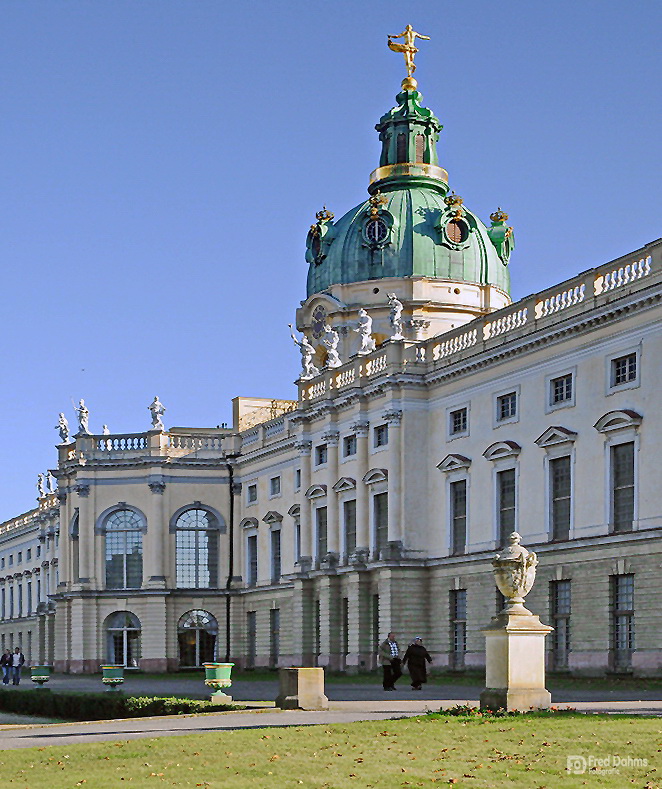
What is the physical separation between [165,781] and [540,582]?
3401cm

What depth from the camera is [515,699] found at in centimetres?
2977

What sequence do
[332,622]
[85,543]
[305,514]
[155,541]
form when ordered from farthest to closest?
[85,543]
[155,541]
[305,514]
[332,622]

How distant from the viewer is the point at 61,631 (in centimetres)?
9050

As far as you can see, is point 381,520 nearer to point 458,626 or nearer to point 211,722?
point 458,626

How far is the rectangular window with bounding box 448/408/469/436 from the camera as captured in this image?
61.2 m

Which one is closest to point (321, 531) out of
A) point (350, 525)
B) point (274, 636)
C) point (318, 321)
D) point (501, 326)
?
point (350, 525)

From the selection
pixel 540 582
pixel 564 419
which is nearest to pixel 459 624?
pixel 540 582

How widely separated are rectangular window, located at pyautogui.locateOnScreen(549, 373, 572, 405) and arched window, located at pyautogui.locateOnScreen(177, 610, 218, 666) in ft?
128

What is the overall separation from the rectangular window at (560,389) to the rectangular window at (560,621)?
652cm

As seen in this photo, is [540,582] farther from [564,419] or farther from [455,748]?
[455,748]

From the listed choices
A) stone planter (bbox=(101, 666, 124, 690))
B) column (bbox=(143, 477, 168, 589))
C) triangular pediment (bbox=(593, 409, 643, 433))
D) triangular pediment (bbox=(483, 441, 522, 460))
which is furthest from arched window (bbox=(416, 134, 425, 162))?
stone planter (bbox=(101, 666, 124, 690))

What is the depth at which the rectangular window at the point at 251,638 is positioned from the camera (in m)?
84.9

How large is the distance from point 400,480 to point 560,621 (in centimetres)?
1250

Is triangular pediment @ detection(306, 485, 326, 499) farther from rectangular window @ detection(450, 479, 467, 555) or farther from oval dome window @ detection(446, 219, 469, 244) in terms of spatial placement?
oval dome window @ detection(446, 219, 469, 244)
